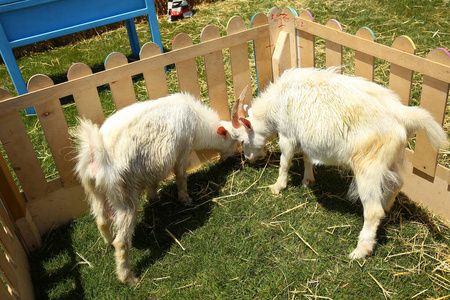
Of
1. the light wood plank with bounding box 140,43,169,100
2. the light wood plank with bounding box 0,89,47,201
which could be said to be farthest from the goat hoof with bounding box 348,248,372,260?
the light wood plank with bounding box 0,89,47,201

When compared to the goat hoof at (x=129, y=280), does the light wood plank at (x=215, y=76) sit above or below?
above

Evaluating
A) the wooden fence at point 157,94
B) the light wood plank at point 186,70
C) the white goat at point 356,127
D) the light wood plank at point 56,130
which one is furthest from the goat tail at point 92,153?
the white goat at point 356,127

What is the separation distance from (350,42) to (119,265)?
3011mm

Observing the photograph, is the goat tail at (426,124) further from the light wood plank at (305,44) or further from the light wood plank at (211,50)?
the light wood plank at (305,44)

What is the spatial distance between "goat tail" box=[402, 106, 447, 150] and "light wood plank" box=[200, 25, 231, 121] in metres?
2.12

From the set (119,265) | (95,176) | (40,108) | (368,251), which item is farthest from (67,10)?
(368,251)

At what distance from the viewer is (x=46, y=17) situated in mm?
5859

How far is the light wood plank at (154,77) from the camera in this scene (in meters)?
4.04

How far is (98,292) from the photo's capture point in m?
3.48

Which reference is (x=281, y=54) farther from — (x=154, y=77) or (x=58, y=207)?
(x=58, y=207)

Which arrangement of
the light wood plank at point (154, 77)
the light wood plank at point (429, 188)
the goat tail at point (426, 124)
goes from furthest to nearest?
the light wood plank at point (154, 77) < the light wood plank at point (429, 188) < the goat tail at point (426, 124)

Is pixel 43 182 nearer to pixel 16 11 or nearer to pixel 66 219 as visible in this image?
pixel 66 219

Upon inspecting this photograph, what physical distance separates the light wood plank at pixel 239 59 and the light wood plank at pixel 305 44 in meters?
0.63

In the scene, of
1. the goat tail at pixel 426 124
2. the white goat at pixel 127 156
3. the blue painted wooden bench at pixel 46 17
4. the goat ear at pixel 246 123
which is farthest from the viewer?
the blue painted wooden bench at pixel 46 17
